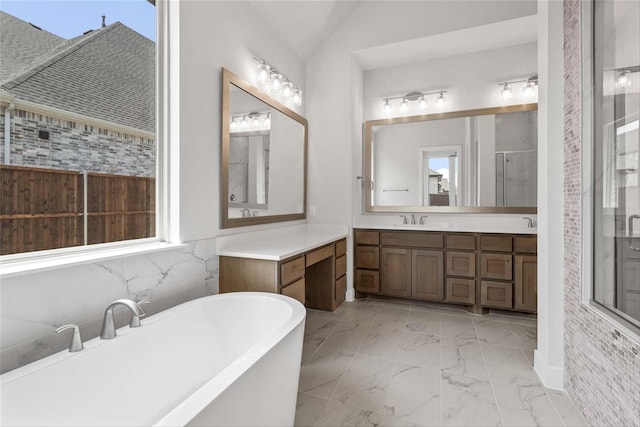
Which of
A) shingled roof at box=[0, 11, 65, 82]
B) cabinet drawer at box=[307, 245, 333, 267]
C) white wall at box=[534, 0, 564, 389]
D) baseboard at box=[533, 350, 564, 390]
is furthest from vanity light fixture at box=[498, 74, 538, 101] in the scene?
shingled roof at box=[0, 11, 65, 82]

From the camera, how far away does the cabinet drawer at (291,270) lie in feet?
6.39

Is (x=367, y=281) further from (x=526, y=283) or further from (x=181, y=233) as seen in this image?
(x=181, y=233)

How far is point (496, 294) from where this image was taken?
2.83m

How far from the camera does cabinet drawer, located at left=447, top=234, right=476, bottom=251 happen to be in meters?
2.90

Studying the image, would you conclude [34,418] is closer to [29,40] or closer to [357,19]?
[29,40]

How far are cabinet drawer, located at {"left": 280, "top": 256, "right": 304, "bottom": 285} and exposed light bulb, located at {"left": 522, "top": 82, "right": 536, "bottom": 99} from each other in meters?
2.88

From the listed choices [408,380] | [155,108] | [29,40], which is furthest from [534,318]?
[29,40]

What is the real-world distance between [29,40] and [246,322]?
5.41 ft

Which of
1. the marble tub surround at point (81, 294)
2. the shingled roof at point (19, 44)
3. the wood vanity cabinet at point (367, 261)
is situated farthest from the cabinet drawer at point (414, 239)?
the shingled roof at point (19, 44)

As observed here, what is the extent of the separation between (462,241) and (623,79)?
1.84m

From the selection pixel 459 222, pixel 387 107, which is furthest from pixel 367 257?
pixel 387 107

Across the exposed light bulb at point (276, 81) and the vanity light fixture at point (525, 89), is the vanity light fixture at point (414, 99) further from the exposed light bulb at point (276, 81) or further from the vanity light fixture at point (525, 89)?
the exposed light bulb at point (276, 81)

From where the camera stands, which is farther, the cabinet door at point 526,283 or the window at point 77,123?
the cabinet door at point 526,283

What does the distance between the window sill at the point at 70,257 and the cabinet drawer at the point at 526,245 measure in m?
2.86
